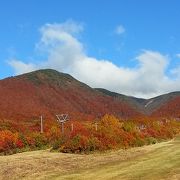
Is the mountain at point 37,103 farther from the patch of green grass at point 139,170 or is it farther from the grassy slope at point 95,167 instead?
the patch of green grass at point 139,170

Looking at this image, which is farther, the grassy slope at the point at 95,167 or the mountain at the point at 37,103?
the mountain at the point at 37,103

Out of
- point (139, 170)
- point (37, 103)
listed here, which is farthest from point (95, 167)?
point (37, 103)

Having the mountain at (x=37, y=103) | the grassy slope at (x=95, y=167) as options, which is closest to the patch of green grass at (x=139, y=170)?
the grassy slope at (x=95, y=167)

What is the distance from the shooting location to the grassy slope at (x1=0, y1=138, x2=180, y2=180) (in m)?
23.7

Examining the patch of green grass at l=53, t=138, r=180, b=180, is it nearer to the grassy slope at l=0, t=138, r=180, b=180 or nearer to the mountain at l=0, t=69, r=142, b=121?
the grassy slope at l=0, t=138, r=180, b=180

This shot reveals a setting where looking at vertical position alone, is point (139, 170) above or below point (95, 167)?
below

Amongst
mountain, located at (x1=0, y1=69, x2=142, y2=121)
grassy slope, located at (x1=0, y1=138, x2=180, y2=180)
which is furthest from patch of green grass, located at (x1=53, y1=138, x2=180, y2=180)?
mountain, located at (x1=0, y1=69, x2=142, y2=121)

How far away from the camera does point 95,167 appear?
2772 centimetres

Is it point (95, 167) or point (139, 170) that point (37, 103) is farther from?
point (139, 170)

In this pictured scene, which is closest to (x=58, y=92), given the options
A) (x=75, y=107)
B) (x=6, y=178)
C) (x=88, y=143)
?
(x=75, y=107)

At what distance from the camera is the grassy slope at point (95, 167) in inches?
933

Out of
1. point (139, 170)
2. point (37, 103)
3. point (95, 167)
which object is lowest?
point (139, 170)

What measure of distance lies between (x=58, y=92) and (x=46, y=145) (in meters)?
147

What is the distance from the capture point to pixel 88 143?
39625 millimetres
